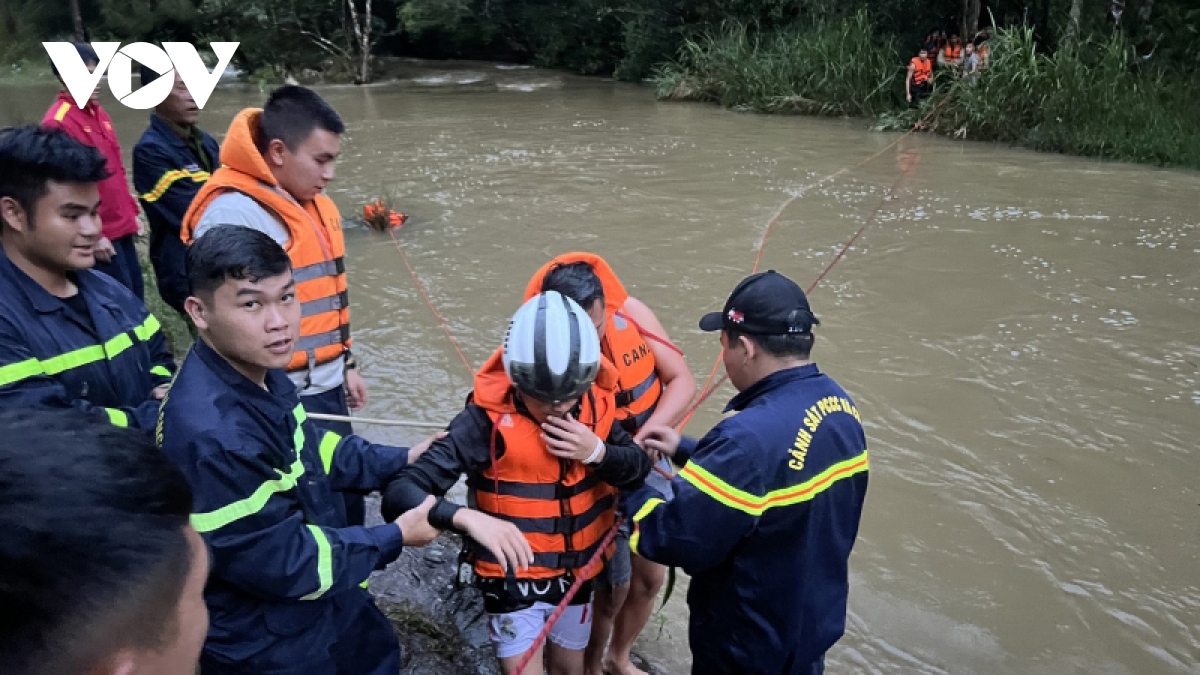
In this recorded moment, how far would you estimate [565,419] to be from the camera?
7.37 feet

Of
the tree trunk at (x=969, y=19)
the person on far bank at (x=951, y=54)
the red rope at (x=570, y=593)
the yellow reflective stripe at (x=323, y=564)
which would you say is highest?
the tree trunk at (x=969, y=19)

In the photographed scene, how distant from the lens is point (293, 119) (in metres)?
3.04

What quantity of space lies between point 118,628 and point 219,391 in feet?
3.59

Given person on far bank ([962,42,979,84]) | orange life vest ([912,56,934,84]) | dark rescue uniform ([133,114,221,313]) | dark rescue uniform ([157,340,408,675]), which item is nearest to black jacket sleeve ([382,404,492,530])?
dark rescue uniform ([157,340,408,675])

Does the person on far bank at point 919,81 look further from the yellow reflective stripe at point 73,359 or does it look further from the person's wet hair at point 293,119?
the yellow reflective stripe at point 73,359

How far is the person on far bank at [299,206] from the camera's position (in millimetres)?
2928

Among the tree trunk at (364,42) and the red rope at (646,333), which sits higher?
the tree trunk at (364,42)

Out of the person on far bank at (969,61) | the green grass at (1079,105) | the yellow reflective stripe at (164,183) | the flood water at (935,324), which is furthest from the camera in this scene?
the person on far bank at (969,61)

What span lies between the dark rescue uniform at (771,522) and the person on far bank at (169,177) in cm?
289

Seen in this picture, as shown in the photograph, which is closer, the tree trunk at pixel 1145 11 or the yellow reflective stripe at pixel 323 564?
the yellow reflective stripe at pixel 323 564

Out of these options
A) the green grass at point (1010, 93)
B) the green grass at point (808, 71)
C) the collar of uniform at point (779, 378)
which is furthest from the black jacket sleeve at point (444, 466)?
the green grass at point (808, 71)

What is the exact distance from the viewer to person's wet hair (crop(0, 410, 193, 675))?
0.77 metres

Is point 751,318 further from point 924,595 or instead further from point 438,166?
point 438,166

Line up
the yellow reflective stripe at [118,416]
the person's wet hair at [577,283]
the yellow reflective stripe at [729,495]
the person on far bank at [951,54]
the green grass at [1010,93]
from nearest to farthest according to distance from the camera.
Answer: the yellow reflective stripe at [729,495] < the yellow reflective stripe at [118,416] < the person's wet hair at [577,283] < the green grass at [1010,93] < the person on far bank at [951,54]
